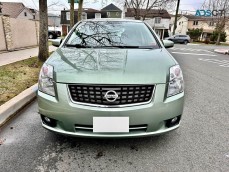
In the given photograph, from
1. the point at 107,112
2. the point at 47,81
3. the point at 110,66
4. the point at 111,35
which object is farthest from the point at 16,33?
the point at 107,112

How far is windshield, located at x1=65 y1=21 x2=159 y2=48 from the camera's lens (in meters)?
3.13

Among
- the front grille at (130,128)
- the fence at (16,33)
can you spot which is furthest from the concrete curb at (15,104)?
the fence at (16,33)

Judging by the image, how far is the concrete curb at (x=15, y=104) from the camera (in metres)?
3.01

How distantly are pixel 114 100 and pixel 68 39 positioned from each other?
5.72 ft

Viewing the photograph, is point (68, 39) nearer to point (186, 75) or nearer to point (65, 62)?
point (65, 62)

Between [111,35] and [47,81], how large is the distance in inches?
59.1

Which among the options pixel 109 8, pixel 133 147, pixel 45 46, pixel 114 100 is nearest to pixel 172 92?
pixel 114 100

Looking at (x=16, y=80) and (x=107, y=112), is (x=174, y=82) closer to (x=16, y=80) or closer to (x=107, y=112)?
(x=107, y=112)

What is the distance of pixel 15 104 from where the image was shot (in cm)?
331

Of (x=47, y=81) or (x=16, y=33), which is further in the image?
(x=16, y=33)

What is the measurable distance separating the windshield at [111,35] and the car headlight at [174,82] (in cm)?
91

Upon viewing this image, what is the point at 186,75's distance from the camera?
6.44 m

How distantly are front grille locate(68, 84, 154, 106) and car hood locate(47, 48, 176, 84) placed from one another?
0.05 m

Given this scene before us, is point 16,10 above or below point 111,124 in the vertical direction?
above
